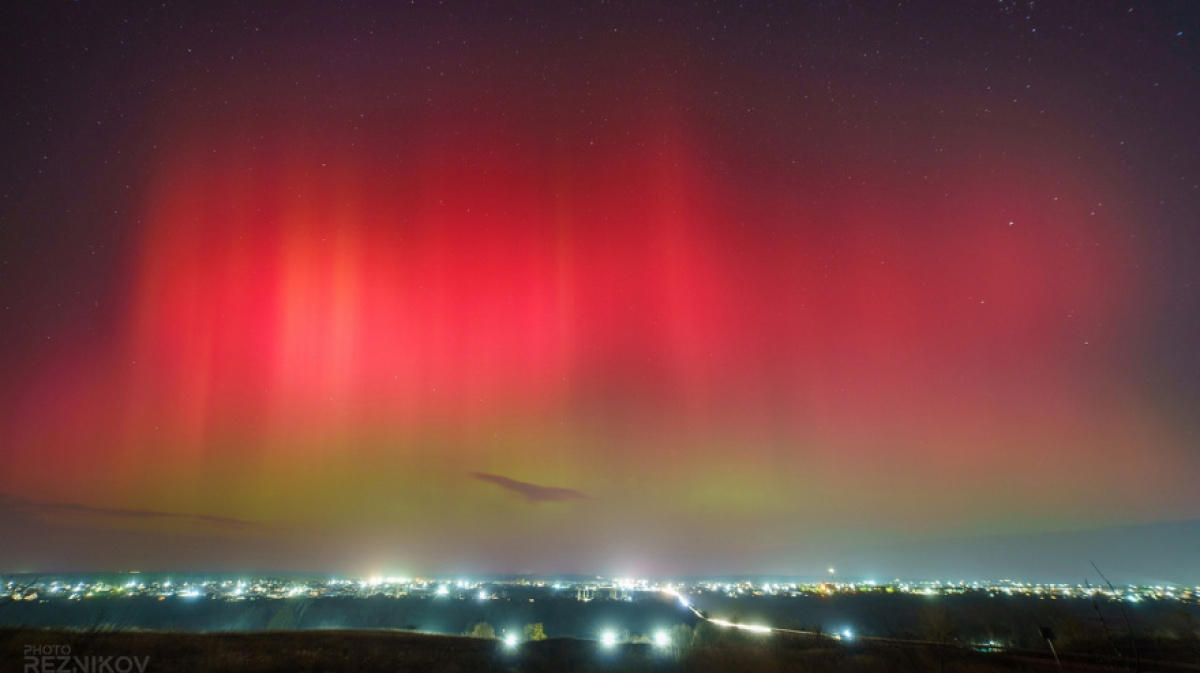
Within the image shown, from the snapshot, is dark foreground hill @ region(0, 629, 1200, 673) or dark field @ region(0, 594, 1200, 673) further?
dark field @ region(0, 594, 1200, 673)

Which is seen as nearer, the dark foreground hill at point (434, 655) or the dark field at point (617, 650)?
the dark foreground hill at point (434, 655)

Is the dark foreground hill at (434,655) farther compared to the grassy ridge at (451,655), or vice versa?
the grassy ridge at (451,655)

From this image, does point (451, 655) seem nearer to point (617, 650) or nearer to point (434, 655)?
point (434, 655)

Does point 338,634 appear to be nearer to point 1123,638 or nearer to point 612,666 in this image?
point 612,666

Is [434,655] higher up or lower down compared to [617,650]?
lower down

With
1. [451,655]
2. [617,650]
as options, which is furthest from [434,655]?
[617,650]

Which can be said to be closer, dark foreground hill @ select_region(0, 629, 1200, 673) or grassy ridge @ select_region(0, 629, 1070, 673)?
dark foreground hill @ select_region(0, 629, 1200, 673)

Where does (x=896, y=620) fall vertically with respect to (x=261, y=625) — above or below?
above

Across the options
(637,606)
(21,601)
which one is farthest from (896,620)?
(21,601)
